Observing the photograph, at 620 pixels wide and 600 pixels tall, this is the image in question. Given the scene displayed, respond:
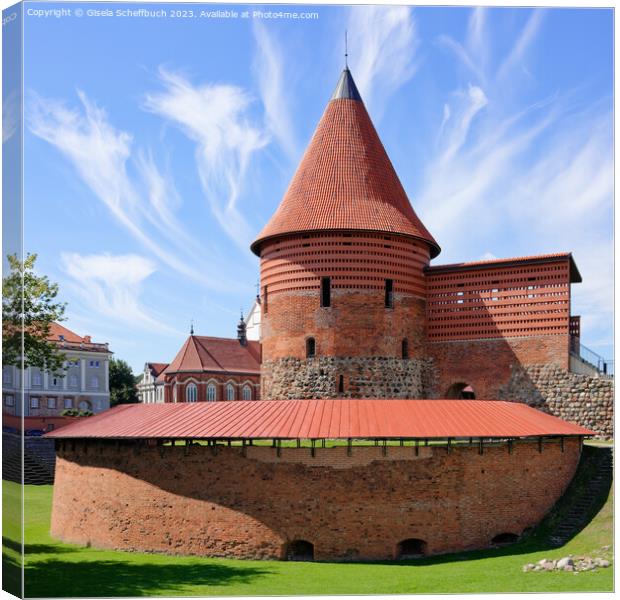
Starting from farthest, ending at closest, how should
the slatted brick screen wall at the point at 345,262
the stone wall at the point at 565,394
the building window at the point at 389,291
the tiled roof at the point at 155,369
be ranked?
the tiled roof at the point at 155,369 → the building window at the point at 389,291 → the slatted brick screen wall at the point at 345,262 → the stone wall at the point at 565,394

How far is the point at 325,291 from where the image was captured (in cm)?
2273

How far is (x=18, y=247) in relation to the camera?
1343cm

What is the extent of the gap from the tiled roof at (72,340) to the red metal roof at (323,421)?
734 centimetres

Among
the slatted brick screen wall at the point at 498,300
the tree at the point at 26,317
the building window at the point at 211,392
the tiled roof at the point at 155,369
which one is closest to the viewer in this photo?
the tree at the point at 26,317

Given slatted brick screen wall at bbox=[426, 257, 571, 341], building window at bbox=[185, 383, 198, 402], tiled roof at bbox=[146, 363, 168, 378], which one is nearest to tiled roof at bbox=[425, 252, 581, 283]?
slatted brick screen wall at bbox=[426, 257, 571, 341]

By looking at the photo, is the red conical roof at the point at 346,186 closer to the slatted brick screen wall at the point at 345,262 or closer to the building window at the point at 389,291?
the slatted brick screen wall at the point at 345,262

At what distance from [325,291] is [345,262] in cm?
91

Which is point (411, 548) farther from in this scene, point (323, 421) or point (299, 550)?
point (323, 421)

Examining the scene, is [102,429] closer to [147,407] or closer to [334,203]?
[147,407]

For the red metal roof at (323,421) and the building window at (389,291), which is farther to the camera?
the building window at (389,291)

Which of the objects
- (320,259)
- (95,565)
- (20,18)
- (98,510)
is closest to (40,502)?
(98,510)

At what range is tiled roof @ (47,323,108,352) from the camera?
25288 mm

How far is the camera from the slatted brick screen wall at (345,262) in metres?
22.6

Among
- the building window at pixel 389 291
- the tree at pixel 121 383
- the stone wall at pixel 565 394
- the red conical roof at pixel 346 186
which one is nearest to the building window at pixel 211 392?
the tree at pixel 121 383
